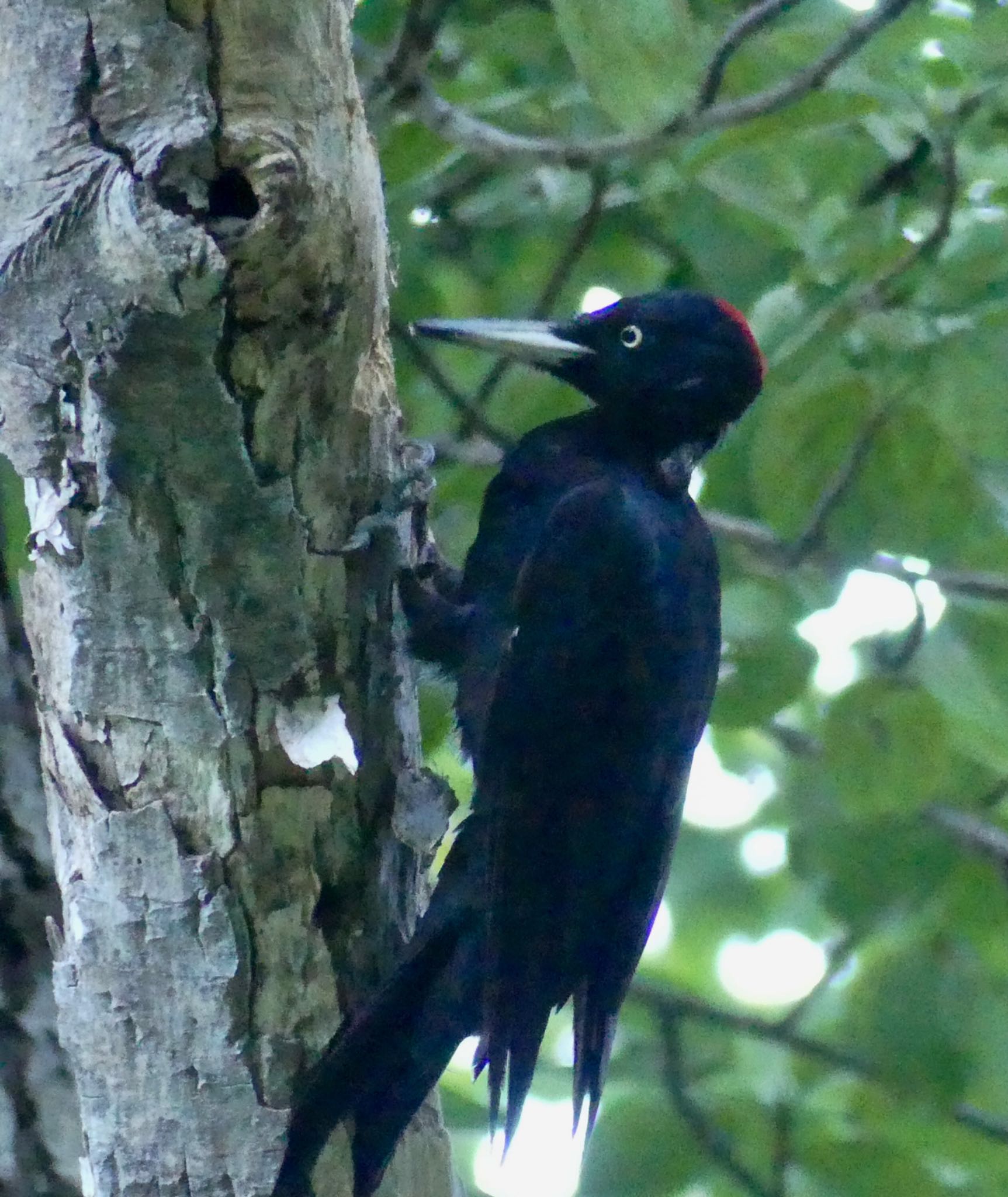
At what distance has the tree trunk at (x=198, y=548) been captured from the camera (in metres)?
1.59

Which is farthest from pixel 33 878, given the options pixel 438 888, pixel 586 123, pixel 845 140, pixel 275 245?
pixel 845 140

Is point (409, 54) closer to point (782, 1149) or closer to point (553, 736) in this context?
point (553, 736)

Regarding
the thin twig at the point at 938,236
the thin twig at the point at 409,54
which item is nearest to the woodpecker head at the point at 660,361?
the thin twig at the point at 409,54

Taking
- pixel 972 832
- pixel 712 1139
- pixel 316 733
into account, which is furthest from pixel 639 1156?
pixel 316 733

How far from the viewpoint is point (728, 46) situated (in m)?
2.06

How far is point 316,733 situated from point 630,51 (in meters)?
0.86

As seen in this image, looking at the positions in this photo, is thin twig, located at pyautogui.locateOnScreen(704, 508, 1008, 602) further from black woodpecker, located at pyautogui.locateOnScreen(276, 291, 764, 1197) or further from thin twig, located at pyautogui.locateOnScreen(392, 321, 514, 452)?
thin twig, located at pyautogui.locateOnScreen(392, 321, 514, 452)

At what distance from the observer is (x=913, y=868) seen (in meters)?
2.74

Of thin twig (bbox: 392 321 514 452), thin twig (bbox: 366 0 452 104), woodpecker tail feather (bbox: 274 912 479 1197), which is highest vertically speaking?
thin twig (bbox: 366 0 452 104)

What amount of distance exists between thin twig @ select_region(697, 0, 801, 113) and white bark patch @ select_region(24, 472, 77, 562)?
0.95 m

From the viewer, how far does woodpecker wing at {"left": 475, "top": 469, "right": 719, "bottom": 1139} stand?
2201 millimetres

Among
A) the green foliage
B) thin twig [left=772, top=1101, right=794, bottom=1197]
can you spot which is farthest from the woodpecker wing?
thin twig [left=772, top=1101, right=794, bottom=1197]

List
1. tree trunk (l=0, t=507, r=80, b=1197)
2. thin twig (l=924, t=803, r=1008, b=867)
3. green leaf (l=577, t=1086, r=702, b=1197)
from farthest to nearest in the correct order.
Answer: thin twig (l=924, t=803, r=1008, b=867), green leaf (l=577, t=1086, r=702, b=1197), tree trunk (l=0, t=507, r=80, b=1197)

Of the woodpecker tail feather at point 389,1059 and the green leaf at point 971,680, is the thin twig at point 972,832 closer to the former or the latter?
the green leaf at point 971,680
